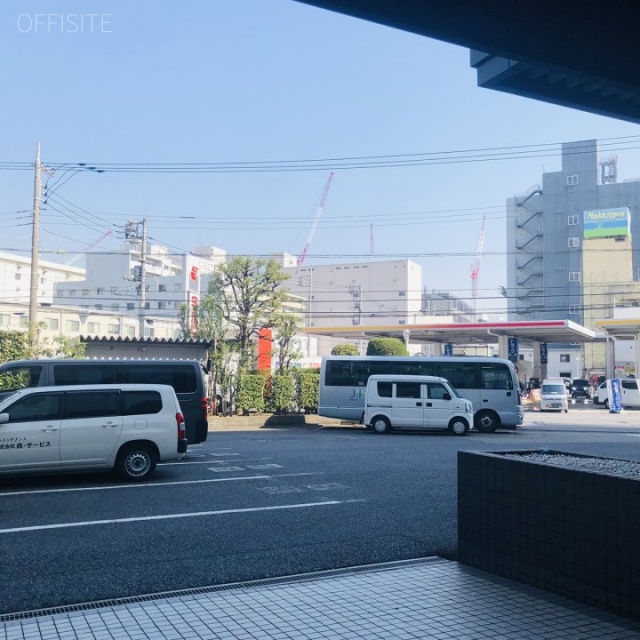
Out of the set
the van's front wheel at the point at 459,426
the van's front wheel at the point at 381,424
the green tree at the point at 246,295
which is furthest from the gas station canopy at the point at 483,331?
the van's front wheel at the point at 459,426

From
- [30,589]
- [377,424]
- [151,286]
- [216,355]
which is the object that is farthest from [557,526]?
[151,286]

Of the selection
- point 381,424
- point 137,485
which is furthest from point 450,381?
point 137,485

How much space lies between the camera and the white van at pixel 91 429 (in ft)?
38.0

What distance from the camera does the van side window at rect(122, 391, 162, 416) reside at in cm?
1248

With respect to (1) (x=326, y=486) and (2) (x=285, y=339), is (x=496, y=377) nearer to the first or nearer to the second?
(2) (x=285, y=339)

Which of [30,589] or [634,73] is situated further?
[634,73]

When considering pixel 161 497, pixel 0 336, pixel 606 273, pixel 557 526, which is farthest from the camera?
pixel 606 273

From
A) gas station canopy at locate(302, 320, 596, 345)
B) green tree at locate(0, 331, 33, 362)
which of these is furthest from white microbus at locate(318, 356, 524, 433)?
gas station canopy at locate(302, 320, 596, 345)

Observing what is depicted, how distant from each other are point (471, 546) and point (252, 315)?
24782 millimetres

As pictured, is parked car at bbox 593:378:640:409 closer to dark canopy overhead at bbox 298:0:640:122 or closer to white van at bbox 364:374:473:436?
white van at bbox 364:374:473:436

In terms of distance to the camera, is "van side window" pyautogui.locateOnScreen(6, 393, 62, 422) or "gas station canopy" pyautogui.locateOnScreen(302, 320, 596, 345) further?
"gas station canopy" pyautogui.locateOnScreen(302, 320, 596, 345)

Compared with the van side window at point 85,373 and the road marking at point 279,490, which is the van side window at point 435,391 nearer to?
the van side window at point 85,373

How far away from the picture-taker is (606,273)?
8531 cm

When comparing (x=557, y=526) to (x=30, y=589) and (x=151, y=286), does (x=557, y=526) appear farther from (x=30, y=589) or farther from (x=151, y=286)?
(x=151, y=286)
